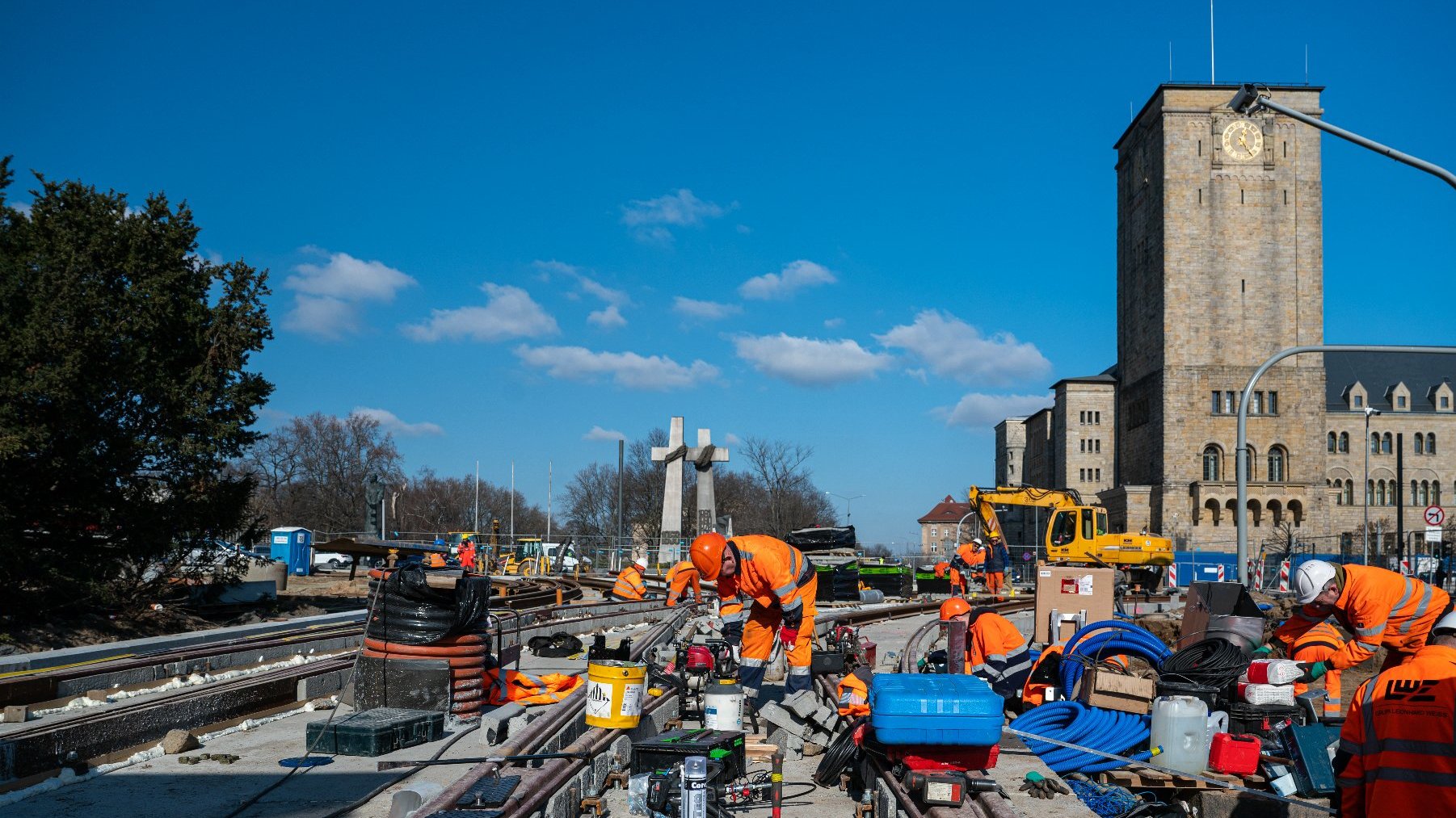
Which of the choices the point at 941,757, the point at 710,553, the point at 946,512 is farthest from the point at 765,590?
the point at 946,512

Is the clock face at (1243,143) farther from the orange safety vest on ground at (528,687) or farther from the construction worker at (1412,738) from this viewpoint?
the construction worker at (1412,738)

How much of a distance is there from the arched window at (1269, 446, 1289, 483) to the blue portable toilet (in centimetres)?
5696

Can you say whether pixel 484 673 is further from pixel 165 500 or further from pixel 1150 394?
pixel 1150 394

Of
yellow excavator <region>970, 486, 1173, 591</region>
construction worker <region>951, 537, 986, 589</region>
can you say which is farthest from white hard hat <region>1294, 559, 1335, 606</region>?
yellow excavator <region>970, 486, 1173, 591</region>

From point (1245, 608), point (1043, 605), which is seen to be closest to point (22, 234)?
point (1043, 605)

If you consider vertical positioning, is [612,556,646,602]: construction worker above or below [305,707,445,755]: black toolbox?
above

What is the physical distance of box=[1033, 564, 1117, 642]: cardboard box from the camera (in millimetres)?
17453

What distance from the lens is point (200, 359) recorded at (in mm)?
23234

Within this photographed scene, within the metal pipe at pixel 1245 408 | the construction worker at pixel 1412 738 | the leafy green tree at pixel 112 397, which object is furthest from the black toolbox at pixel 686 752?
the leafy green tree at pixel 112 397

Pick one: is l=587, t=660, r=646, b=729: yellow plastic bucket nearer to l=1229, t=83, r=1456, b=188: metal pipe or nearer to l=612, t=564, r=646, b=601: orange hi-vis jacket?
l=612, t=564, r=646, b=601: orange hi-vis jacket

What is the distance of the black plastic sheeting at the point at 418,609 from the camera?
10.4 m

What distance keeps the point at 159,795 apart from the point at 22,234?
18065mm

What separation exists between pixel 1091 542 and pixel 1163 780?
1258 inches

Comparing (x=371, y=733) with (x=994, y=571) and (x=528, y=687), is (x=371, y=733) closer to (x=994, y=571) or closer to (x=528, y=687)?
(x=528, y=687)
